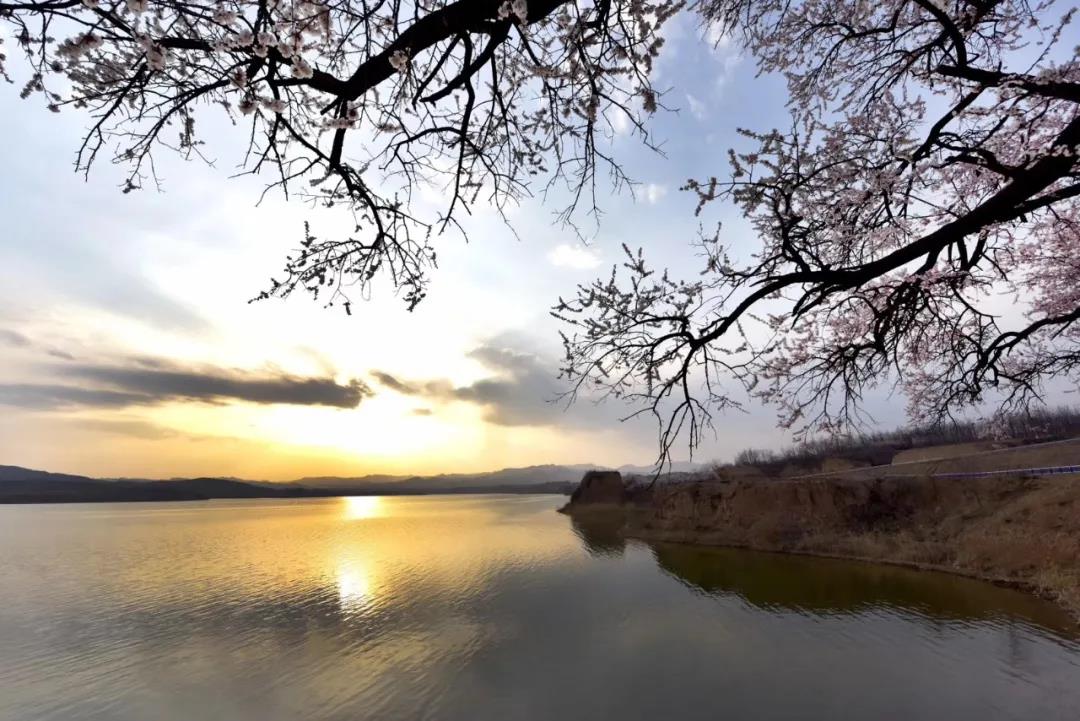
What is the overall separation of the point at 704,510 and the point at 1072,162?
3014 cm

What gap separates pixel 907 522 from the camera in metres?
23.1

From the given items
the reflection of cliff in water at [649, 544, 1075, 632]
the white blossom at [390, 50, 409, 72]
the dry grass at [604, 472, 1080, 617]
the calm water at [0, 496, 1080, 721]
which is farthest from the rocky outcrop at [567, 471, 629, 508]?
the white blossom at [390, 50, 409, 72]

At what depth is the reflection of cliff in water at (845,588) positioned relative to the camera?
1277cm

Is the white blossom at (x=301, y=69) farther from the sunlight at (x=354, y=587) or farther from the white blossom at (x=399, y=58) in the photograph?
the sunlight at (x=354, y=587)

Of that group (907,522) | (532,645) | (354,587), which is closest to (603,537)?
(907,522)

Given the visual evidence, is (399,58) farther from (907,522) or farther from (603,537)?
(603,537)

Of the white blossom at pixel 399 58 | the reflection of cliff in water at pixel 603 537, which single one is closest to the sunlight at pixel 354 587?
the reflection of cliff in water at pixel 603 537

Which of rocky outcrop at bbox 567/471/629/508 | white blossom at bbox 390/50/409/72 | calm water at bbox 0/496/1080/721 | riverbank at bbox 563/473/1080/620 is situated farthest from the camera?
rocky outcrop at bbox 567/471/629/508

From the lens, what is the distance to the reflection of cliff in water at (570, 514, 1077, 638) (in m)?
12.8

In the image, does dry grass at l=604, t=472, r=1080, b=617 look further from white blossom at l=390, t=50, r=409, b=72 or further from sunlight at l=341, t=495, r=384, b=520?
sunlight at l=341, t=495, r=384, b=520

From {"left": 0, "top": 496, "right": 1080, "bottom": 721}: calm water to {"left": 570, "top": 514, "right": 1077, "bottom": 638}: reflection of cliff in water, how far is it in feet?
0.35

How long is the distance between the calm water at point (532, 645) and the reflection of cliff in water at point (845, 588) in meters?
0.11

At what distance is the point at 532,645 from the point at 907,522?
21.2 metres

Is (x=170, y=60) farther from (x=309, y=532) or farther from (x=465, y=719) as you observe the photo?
(x=309, y=532)
